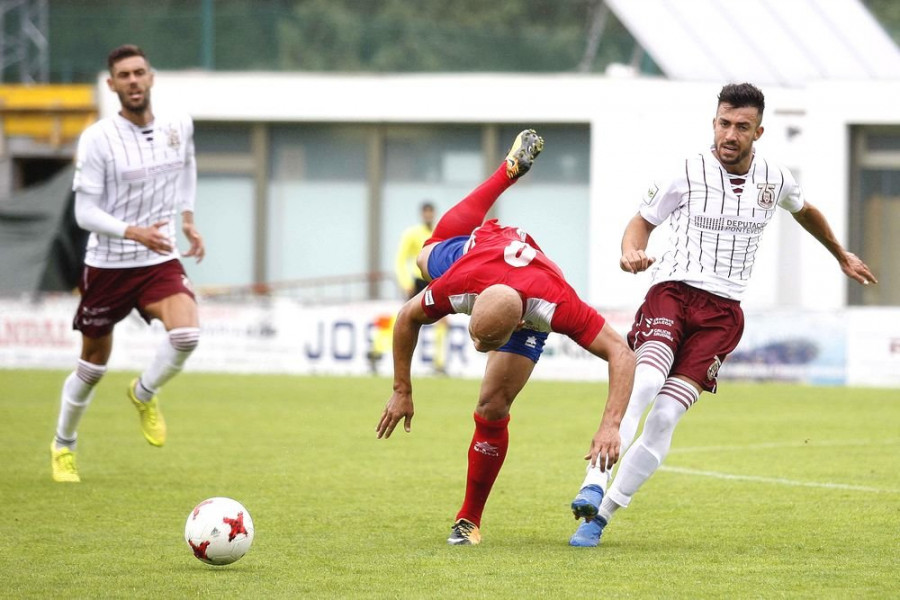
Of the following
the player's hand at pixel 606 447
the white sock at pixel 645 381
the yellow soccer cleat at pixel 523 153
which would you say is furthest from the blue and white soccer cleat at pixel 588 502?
the yellow soccer cleat at pixel 523 153

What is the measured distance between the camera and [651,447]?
728 cm

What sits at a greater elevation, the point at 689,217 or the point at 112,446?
the point at 689,217

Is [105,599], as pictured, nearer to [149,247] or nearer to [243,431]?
[149,247]

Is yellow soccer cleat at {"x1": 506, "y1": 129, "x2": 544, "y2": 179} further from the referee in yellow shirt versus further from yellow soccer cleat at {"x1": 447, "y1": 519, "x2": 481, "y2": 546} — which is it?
the referee in yellow shirt

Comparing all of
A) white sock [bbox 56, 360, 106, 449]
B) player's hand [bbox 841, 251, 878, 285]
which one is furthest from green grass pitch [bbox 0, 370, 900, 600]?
player's hand [bbox 841, 251, 878, 285]

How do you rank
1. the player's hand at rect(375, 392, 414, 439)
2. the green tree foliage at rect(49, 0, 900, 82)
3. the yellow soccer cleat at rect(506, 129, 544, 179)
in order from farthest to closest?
the green tree foliage at rect(49, 0, 900, 82)
the yellow soccer cleat at rect(506, 129, 544, 179)
the player's hand at rect(375, 392, 414, 439)

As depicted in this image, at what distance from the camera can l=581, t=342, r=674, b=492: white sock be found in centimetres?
727

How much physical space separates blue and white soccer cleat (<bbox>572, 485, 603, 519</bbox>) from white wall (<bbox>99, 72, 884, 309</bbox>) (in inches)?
673

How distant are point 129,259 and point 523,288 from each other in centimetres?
385

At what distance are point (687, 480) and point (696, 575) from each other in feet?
12.0

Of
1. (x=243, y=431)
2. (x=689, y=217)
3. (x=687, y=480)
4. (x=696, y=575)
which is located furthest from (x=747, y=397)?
(x=696, y=575)

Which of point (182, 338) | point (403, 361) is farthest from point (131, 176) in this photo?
point (403, 361)

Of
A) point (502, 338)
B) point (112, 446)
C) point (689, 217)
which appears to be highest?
point (689, 217)

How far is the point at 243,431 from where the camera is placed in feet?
44.1
